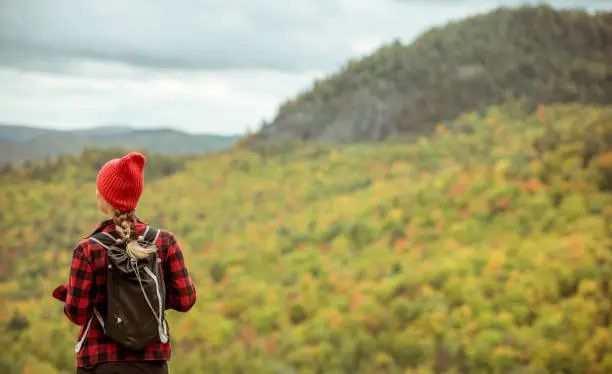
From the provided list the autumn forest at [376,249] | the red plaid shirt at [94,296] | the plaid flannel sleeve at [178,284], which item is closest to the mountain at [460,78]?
the autumn forest at [376,249]

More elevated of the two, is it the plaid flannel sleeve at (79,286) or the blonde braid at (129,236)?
the blonde braid at (129,236)

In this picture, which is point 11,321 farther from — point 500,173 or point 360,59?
point 360,59

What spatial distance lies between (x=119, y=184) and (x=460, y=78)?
21.4 metres

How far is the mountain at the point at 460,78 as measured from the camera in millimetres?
Answer: 21594

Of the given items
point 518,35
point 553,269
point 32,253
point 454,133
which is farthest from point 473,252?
point 518,35

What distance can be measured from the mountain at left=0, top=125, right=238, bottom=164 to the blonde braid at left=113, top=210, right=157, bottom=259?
1515cm

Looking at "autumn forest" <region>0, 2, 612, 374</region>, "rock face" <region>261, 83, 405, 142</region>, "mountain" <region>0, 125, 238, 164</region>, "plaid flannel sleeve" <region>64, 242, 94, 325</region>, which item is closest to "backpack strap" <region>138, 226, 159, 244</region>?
"plaid flannel sleeve" <region>64, 242, 94, 325</region>

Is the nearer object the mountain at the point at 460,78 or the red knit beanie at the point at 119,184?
the red knit beanie at the point at 119,184

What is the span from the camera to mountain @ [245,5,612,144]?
2159 cm

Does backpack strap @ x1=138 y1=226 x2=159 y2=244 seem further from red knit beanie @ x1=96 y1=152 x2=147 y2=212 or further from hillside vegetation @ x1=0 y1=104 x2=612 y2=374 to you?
hillside vegetation @ x1=0 y1=104 x2=612 y2=374

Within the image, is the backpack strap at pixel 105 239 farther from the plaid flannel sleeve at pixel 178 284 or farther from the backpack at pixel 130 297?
the plaid flannel sleeve at pixel 178 284

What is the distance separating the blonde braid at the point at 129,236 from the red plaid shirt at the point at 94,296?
3 cm

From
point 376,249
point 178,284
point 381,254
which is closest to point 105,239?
point 178,284

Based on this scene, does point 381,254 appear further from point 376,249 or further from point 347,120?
point 347,120
